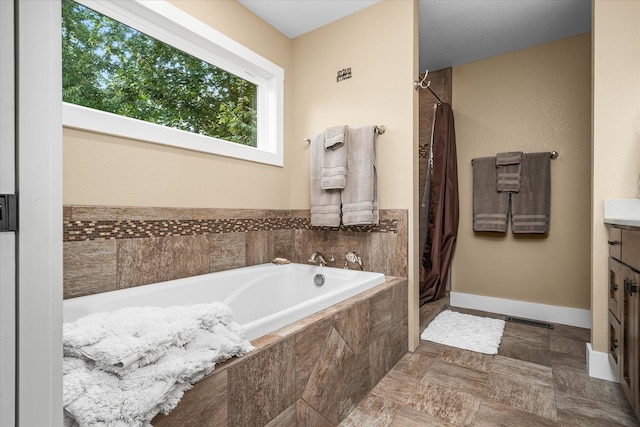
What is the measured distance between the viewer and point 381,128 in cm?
227

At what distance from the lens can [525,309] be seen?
292 centimetres

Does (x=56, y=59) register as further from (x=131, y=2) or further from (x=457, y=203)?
(x=457, y=203)

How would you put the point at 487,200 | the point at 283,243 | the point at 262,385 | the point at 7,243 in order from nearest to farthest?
the point at 7,243, the point at 262,385, the point at 283,243, the point at 487,200

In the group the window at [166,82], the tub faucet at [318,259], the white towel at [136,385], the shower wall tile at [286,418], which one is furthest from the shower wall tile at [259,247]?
the white towel at [136,385]

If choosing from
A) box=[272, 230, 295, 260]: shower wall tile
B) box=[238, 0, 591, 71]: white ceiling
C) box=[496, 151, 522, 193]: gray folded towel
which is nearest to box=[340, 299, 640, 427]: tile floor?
box=[272, 230, 295, 260]: shower wall tile

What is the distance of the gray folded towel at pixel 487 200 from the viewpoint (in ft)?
9.75

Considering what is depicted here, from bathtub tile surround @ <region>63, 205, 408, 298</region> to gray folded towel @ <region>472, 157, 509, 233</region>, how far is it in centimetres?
128

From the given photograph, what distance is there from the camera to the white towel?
702 mm

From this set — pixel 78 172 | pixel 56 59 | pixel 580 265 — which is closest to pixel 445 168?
pixel 580 265

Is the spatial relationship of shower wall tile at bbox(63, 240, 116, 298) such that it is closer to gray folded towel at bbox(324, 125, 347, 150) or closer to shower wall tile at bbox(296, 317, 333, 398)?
shower wall tile at bbox(296, 317, 333, 398)

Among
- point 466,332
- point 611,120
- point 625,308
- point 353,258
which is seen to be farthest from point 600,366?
point 353,258

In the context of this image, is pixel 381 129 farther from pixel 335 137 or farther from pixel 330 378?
pixel 330 378

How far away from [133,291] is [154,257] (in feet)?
0.79

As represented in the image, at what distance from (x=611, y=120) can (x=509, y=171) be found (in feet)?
3.66
